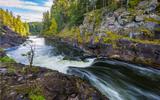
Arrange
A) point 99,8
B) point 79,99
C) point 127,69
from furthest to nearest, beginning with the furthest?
point 99,8 → point 127,69 → point 79,99

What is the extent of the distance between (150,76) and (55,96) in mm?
13147

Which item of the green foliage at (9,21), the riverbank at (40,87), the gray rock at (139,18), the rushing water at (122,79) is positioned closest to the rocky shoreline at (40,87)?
the riverbank at (40,87)

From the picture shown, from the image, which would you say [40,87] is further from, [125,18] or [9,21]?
[9,21]

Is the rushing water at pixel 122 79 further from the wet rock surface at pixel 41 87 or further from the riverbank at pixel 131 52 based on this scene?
the wet rock surface at pixel 41 87

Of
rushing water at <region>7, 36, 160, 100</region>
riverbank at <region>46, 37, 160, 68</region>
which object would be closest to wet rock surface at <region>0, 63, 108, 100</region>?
rushing water at <region>7, 36, 160, 100</region>

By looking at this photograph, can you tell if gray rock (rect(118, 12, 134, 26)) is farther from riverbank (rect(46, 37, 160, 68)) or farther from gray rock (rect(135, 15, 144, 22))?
riverbank (rect(46, 37, 160, 68))

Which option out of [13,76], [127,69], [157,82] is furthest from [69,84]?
[127,69]

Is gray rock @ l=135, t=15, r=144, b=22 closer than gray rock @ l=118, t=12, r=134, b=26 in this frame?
Yes

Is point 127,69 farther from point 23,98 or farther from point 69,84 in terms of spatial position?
point 23,98

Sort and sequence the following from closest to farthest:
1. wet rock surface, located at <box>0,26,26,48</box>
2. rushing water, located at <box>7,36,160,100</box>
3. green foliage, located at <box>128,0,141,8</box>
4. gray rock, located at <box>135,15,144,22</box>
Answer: rushing water, located at <box>7,36,160,100</box> → gray rock, located at <box>135,15,144,22</box> → green foliage, located at <box>128,0,141,8</box> → wet rock surface, located at <box>0,26,26,48</box>

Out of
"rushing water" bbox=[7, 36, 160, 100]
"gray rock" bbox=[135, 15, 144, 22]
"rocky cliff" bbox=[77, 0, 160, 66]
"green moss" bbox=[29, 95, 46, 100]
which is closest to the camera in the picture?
"green moss" bbox=[29, 95, 46, 100]

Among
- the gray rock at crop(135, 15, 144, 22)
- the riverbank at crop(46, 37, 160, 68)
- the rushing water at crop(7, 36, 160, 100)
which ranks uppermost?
the gray rock at crop(135, 15, 144, 22)

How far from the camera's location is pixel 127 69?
24.9m

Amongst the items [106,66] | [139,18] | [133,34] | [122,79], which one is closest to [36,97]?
[122,79]
